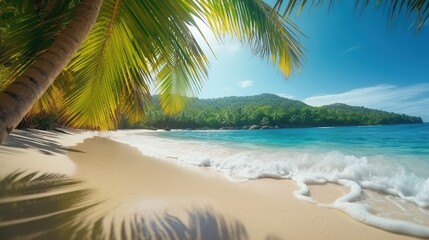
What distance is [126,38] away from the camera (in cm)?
198

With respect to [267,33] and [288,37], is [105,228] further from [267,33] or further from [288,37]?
[288,37]

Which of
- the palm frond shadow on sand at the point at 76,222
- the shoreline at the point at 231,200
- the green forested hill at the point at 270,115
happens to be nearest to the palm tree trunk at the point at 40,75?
the palm frond shadow on sand at the point at 76,222

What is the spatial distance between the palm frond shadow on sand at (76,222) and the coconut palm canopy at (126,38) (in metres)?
0.84

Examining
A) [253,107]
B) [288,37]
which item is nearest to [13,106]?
[288,37]

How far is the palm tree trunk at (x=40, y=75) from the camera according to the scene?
0.92 meters

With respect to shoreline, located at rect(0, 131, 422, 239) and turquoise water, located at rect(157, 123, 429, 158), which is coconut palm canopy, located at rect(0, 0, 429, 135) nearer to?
shoreline, located at rect(0, 131, 422, 239)

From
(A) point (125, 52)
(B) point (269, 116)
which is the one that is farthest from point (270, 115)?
(A) point (125, 52)

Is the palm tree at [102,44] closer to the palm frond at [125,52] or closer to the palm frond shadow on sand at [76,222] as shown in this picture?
the palm frond at [125,52]

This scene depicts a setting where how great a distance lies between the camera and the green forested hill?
55.2m

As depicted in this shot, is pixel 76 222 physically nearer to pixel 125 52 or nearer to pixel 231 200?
pixel 125 52

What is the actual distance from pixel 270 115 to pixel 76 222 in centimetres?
5941

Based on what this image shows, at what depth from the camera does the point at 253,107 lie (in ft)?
211

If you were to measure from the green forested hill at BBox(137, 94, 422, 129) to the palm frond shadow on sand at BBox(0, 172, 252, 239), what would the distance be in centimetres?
4862

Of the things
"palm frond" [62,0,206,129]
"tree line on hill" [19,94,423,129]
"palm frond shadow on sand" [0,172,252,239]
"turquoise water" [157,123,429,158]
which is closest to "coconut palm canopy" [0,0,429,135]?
"palm frond" [62,0,206,129]
